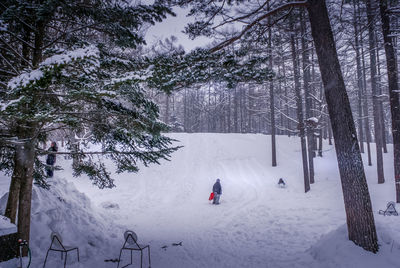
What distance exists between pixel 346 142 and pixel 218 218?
6593 mm

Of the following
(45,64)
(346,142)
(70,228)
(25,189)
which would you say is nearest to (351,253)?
(346,142)

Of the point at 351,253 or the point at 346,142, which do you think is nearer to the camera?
the point at 351,253

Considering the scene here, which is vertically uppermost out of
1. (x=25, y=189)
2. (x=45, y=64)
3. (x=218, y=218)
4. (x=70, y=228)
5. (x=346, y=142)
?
(x=45, y=64)

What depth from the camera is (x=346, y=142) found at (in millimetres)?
5129

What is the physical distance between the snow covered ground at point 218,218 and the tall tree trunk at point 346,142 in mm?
462

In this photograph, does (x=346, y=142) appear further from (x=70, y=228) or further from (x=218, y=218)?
(x=70, y=228)

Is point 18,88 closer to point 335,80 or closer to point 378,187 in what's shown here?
point 335,80

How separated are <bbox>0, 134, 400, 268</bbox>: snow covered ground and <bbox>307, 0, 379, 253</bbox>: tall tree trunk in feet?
1.52

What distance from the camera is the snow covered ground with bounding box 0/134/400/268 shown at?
5711 mm

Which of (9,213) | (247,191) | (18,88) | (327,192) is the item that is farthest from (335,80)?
(247,191)

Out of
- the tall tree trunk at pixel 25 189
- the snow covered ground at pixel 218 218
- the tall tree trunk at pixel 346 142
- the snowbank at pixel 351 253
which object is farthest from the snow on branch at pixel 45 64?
the snowbank at pixel 351 253

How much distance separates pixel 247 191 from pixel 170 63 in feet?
37.9

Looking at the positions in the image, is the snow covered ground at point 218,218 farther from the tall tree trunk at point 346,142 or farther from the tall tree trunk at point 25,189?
the tall tree trunk at point 25,189

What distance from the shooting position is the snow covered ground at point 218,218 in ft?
18.7
